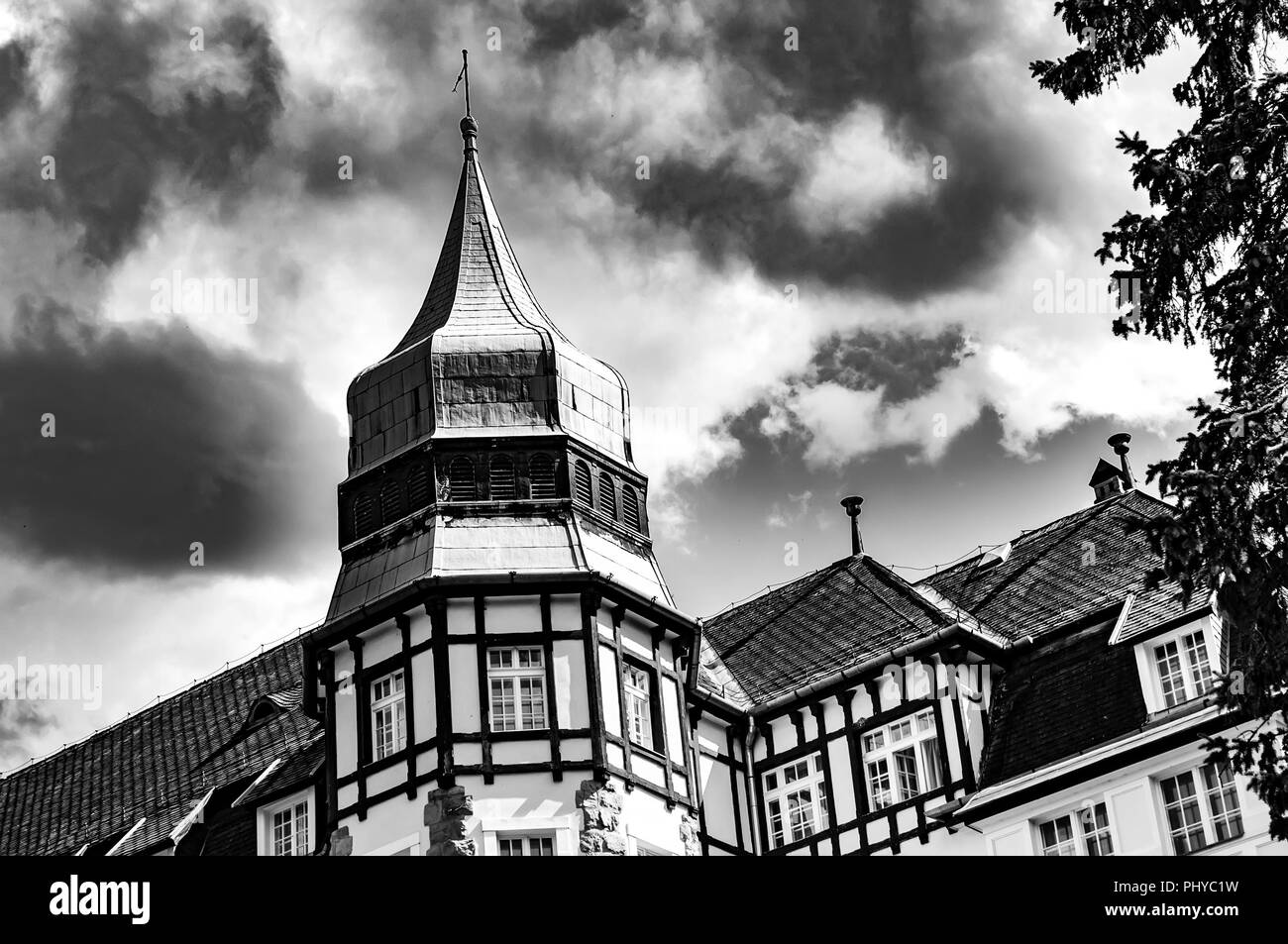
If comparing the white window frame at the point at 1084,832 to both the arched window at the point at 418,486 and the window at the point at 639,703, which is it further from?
the arched window at the point at 418,486

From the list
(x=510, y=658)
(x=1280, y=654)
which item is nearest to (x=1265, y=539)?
(x=1280, y=654)

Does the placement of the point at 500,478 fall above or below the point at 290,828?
above

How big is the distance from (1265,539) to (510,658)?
52.0 feet

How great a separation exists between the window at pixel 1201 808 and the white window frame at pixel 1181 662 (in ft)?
3.64

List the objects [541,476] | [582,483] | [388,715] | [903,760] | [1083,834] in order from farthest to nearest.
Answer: [582,483] → [541,476] → [903,760] → [388,715] → [1083,834]

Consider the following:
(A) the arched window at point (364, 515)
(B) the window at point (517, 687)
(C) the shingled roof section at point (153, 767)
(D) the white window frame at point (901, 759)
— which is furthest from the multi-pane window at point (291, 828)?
(D) the white window frame at point (901, 759)

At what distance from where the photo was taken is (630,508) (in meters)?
34.9

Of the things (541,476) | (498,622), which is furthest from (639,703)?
(541,476)

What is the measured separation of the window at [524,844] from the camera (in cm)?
3006

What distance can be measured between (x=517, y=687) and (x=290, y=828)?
19.8 feet

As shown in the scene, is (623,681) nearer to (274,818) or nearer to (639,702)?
(639,702)

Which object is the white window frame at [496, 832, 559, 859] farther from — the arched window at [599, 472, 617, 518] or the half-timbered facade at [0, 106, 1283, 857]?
the arched window at [599, 472, 617, 518]

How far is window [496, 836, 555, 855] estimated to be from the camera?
30.1m
